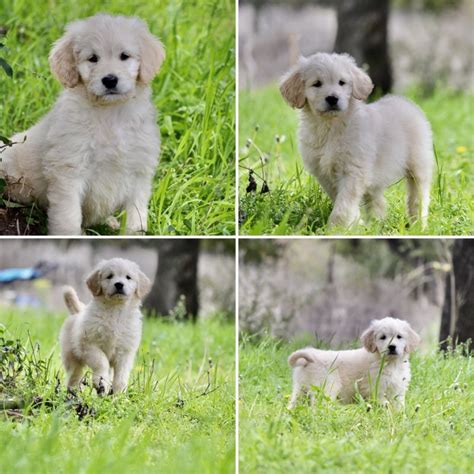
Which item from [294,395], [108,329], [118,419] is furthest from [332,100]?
[118,419]

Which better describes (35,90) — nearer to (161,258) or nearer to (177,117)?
(177,117)

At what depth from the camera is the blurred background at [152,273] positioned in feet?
24.8

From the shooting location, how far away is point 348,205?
474 centimetres

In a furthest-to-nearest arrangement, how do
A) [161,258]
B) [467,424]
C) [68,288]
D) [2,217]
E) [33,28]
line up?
[161,258] < [33,28] < [68,288] < [2,217] < [467,424]

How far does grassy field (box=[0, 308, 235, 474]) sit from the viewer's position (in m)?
3.91

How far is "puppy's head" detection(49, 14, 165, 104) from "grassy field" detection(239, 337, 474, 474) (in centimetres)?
162

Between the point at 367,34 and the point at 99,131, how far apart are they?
4.28 metres

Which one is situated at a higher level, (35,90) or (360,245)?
(35,90)

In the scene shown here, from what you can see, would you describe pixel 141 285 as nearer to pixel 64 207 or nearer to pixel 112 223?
pixel 112 223

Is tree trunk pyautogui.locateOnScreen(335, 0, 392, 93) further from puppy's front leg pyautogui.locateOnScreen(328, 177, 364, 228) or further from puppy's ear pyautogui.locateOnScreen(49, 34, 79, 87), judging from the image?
puppy's ear pyautogui.locateOnScreen(49, 34, 79, 87)

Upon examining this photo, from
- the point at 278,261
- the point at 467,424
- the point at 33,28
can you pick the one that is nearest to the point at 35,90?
the point at 33,28

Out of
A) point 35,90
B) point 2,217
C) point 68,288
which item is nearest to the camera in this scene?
point 2,217

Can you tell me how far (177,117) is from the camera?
20.2 feet

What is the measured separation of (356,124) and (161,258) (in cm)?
329
